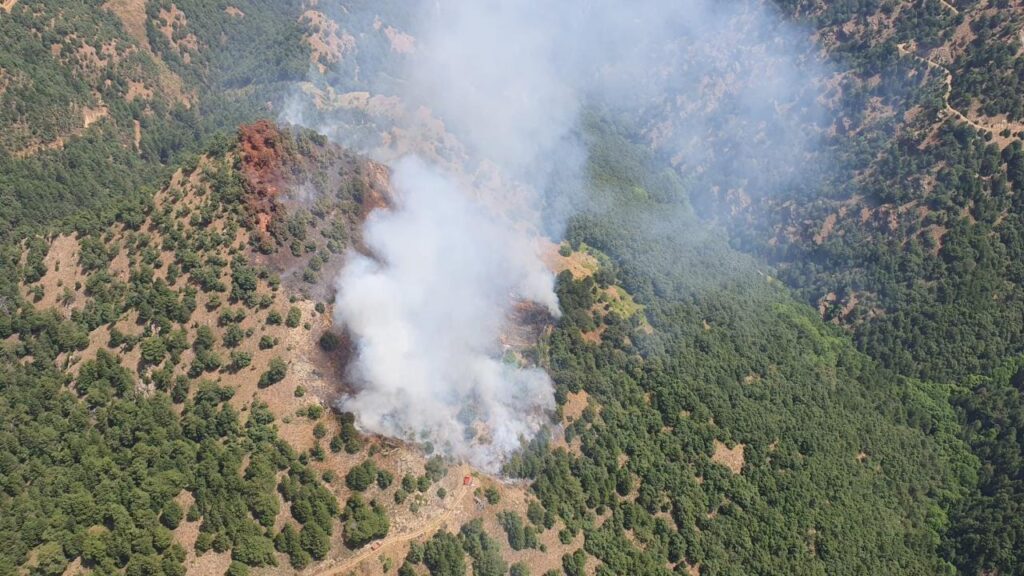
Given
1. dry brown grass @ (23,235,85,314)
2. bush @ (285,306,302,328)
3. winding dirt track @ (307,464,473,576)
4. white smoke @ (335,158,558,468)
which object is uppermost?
white smoke @ (335,158,558,468)

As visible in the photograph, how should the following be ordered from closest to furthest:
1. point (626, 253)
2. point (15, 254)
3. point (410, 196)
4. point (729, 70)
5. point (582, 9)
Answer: point (15, 254)
point (410, 196)
point (626, 253)
point (729, 70)
point (582, 9)

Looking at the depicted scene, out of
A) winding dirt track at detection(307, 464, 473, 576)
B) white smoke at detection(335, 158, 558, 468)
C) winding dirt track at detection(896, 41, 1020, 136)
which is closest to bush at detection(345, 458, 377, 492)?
white smoke at detection(335, 158, 558, 468)

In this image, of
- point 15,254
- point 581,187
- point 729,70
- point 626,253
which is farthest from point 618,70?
point 15,254

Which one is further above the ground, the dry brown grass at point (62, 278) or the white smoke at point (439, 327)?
the white smoke at point (439, 327)

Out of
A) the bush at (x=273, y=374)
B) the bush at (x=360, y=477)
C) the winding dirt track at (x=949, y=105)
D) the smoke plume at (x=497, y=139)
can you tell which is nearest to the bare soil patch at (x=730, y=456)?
the smoke plume at (x=497, y=139)

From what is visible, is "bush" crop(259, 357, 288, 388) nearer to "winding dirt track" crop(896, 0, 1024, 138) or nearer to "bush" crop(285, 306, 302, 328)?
"bush" crop(285, 306, 302, 328)

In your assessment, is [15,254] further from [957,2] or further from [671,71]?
[957,2]

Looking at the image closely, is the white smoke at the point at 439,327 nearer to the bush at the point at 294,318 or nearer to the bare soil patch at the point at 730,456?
the bush at the point at 294,318
